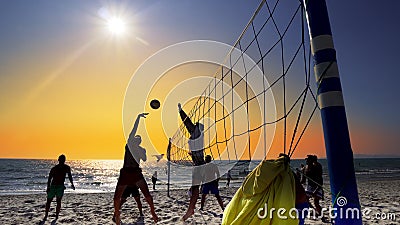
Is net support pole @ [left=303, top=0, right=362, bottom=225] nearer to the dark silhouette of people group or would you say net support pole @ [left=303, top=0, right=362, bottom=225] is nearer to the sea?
the sea

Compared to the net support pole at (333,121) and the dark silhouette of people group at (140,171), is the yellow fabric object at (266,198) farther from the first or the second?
the dark silhouette of people group at (140,171)

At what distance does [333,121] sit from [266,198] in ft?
1.68

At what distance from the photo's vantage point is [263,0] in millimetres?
A: 2537

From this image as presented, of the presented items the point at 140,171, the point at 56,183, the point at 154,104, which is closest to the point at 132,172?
the point at 140,171

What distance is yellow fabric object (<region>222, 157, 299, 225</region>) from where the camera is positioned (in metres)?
1.54

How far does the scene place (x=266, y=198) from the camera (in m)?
1.62

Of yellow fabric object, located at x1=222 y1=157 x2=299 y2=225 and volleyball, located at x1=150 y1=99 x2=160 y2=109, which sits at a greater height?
volleyball, located at x1=150 y1=99 x2=160 y2=109

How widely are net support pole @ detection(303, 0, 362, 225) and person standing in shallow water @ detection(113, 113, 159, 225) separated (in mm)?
2720

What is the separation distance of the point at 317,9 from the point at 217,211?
524 centimetres

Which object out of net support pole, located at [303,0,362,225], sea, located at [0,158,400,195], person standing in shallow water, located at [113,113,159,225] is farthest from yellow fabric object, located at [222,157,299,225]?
person standing in shallow water, located at [113,113,159,225]

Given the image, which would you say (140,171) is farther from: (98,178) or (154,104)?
(98,178)

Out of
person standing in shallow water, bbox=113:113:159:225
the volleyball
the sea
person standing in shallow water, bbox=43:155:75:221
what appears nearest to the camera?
person standing in shallow water, bbox=113:113:159:225

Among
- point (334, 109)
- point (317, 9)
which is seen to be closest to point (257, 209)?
point (334, 109)

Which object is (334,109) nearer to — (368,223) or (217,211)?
(368,223)
